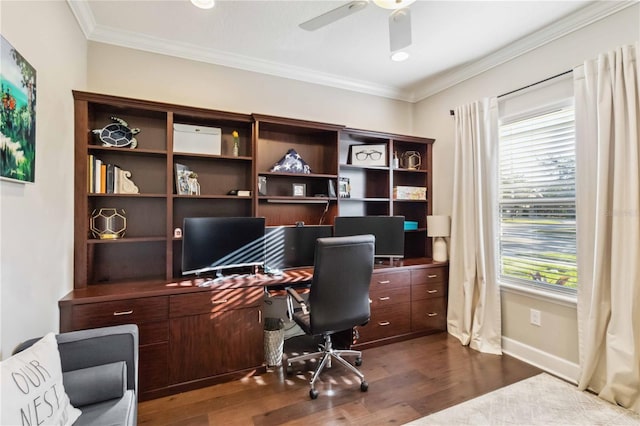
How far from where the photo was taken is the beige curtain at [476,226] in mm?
2875

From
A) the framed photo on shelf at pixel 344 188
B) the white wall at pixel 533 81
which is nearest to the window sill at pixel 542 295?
the white wall at pixel 533 81

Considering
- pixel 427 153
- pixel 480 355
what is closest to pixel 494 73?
pixel 427 153

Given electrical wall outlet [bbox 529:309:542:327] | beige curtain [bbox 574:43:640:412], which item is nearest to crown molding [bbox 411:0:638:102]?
beige curtain [bbox 574:43:640:412]

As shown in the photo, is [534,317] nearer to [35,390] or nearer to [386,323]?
[386,323]

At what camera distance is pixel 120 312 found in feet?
6.73

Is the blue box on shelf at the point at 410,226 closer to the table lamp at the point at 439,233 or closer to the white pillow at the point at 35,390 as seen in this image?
the table lamp at the point at 439,233

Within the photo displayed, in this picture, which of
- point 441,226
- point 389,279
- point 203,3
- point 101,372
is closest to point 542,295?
point 441,226

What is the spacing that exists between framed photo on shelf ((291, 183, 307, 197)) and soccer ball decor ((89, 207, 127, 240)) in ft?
4.98

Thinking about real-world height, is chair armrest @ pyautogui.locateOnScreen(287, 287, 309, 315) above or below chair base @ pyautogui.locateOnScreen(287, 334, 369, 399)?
above

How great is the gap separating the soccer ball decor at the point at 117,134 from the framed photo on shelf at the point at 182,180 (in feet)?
1.25

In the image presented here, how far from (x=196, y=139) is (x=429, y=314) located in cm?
286

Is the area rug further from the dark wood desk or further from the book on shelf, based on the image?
the book on shelf

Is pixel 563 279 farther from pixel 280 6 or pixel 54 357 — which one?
pixel 54 357

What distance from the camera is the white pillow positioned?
3.27 feet
